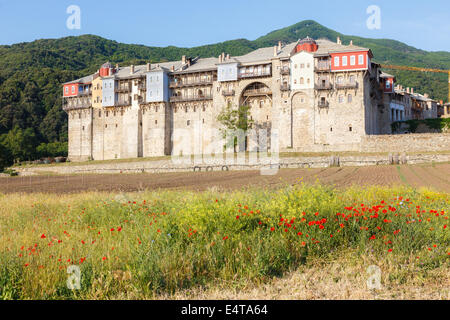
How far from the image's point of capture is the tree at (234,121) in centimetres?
5919

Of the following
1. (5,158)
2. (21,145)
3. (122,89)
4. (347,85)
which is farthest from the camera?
(21,145)

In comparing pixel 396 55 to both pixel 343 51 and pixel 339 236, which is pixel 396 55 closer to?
pixel 343 51

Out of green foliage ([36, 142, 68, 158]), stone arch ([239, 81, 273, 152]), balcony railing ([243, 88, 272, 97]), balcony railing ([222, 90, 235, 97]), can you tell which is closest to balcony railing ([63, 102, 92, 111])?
green foliage ([36, 142, 68, 158])

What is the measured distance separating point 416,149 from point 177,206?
47.9 meters

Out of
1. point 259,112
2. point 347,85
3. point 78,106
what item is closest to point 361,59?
point 347,85

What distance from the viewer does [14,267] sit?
5.71 m

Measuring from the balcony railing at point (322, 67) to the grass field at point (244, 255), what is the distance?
49866 millimetres

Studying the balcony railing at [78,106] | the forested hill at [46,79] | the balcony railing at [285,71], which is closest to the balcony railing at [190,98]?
the balcony railing at [285,71]

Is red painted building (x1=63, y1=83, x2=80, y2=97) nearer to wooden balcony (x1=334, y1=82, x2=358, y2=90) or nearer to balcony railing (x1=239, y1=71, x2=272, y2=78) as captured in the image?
balcony railing (x1=239, y1=71, x2=272, y2=78)

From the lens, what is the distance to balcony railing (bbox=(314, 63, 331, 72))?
55531 millimetres

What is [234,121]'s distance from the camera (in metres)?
60.1

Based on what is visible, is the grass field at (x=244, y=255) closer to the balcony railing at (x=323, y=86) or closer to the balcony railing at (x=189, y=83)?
the balcony railing at (x=323, y=86)

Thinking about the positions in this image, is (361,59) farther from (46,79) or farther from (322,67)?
(46,79)

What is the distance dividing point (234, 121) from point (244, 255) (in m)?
54.3
